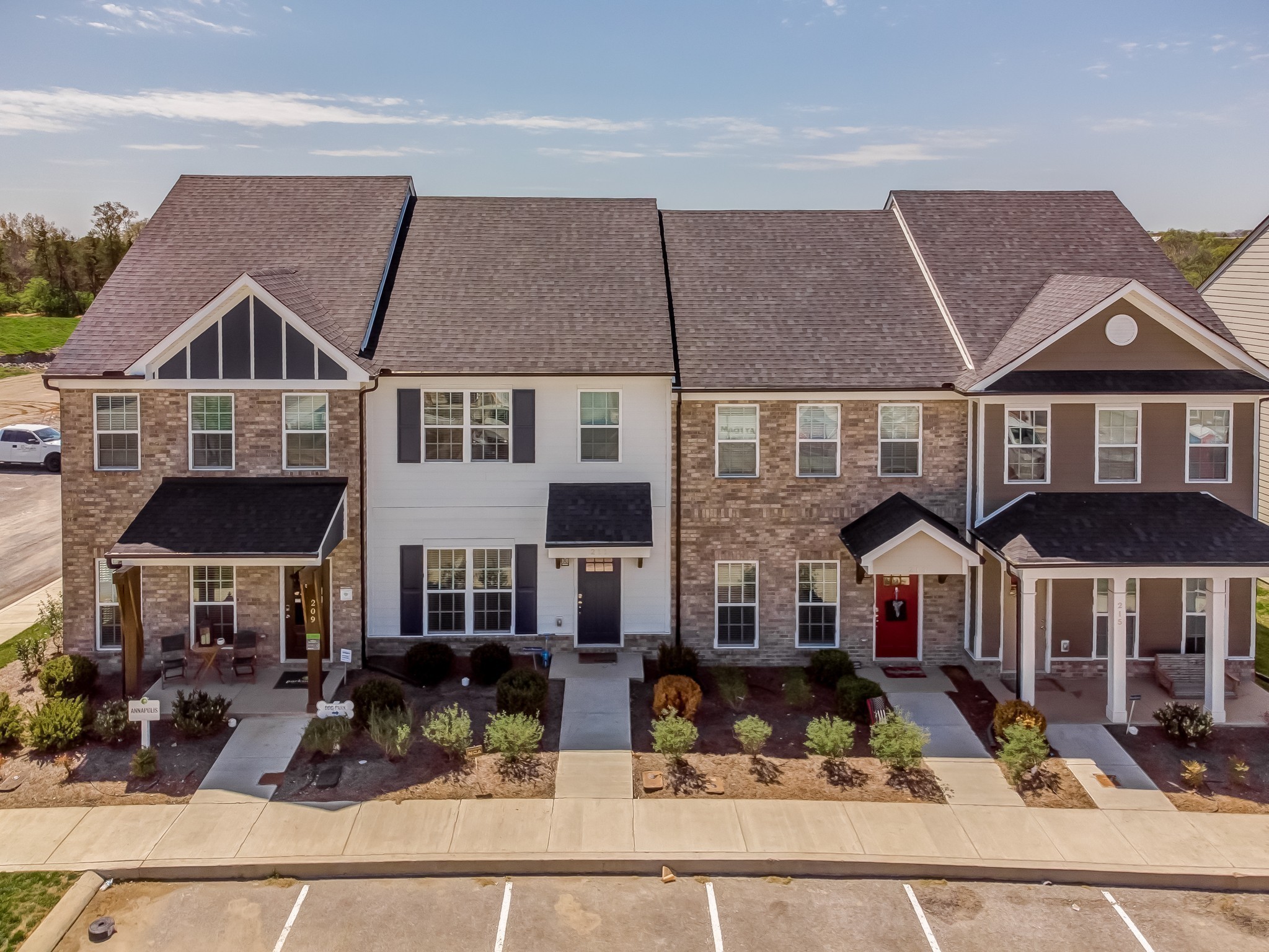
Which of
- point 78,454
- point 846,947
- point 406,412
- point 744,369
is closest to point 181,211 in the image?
point 78,454

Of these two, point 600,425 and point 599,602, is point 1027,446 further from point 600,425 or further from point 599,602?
point 599,602

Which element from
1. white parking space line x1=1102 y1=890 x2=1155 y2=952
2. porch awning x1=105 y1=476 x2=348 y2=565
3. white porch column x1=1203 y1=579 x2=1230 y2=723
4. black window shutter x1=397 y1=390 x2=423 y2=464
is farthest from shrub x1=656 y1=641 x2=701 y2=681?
white porch column x1=1203 y1=579 x2=1230 y2=723

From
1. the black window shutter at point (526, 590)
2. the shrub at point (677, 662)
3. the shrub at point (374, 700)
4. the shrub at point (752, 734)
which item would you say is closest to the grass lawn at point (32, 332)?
the black window shutter at point (526, 590)

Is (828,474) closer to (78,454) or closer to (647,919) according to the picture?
(647,919)

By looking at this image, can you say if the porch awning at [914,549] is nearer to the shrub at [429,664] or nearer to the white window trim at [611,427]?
the white window trim at [611,427]

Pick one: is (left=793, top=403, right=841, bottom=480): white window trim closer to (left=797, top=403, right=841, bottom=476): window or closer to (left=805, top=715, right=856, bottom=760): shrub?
(left=797, top=403, right=841, bottom=476): window

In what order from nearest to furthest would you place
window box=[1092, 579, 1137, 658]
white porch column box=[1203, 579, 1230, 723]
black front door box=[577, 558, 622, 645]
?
white porch column box=[1203, 579, 1230, 723] → window box=[1092, 579, 1137, 658] → black front door box=[577, 558, 622, 645]
